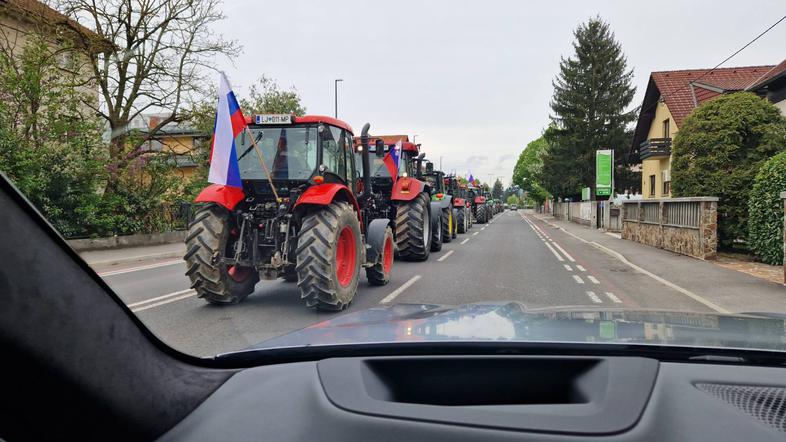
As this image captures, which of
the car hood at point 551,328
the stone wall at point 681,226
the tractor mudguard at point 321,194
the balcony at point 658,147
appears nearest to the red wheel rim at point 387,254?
the tractor mudguard at point 321,194

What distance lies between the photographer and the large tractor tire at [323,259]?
6.23m

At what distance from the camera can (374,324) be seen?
6.81ft

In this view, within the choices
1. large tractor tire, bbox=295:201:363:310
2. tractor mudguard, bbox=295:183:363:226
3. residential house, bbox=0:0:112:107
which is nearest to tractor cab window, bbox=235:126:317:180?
tractor mudguard, bbox=295:183:363:226

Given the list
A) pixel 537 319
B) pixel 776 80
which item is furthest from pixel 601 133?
pixel 537 319

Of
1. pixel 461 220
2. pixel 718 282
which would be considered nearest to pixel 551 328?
pixel 718 282

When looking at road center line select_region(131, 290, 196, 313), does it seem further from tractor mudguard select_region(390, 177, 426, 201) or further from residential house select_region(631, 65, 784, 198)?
residential house select_region(631, 65, 784, 198)

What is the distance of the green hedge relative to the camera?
11180mm

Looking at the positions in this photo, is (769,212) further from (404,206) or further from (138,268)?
(138,268)

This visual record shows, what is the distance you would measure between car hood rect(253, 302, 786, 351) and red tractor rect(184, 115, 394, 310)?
4016mm

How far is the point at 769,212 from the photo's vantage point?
451 inches

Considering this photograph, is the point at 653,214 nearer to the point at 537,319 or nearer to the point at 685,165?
the point at 685,165

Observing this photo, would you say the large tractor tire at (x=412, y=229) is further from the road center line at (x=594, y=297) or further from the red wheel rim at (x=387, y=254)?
the road center line at (x=594, y=297)

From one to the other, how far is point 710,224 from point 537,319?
13.9m

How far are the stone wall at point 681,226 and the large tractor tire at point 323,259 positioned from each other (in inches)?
440
